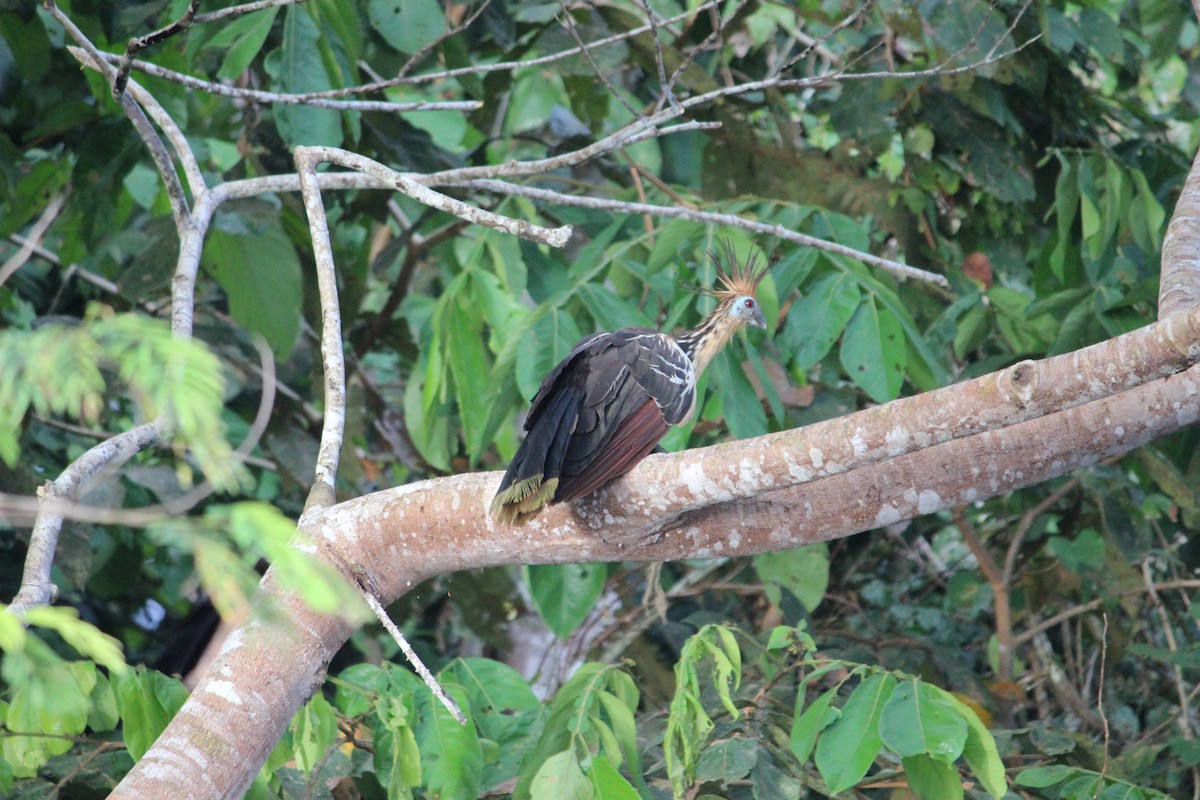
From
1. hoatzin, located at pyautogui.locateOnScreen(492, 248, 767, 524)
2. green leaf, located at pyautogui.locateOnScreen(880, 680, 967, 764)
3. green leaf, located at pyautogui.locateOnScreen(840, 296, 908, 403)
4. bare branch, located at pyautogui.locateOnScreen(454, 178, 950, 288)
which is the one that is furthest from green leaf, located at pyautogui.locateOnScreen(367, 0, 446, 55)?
green leaf, located at pyautogui.locateOnScreen(880, 680, 967, 764)

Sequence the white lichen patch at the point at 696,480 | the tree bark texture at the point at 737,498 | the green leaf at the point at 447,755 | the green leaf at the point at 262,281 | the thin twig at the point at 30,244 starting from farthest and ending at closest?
the thin twig at the point at 30,244, the green leaf at the point at 262,281, the green leaf at the point at 447,755, the white lichen patch at the point at 696,480, the tree bark texture at the point at 737,498

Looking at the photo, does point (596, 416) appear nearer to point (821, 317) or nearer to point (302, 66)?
point (821, 317)

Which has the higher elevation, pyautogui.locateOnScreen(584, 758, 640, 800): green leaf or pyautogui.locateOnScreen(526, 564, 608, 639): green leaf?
pyautogui.locateOnScreen(584, 758, 640, 800): green leaf

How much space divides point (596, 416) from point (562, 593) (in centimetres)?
85

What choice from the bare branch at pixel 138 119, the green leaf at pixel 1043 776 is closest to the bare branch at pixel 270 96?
the bare branch at pixel 138 119

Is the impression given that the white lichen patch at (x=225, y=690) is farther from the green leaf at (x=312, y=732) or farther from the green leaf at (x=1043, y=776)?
the green leaf at (x=1043, y=776)

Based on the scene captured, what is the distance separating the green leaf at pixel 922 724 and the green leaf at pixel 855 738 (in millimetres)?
26

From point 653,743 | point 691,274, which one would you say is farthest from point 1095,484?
point 653,743

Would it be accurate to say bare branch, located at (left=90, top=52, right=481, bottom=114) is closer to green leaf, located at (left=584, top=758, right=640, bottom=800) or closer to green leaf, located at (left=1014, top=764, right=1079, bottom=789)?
green leaf, located at (left=584, top=758, right=640, bottom=800)

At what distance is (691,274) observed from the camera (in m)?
3.23

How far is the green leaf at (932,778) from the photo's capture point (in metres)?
2.13

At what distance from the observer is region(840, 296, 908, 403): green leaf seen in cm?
280

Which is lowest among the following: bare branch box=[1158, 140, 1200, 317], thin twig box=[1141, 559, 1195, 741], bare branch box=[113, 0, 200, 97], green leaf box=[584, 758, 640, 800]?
thin twig box=[1141, 559, 1195, 741]

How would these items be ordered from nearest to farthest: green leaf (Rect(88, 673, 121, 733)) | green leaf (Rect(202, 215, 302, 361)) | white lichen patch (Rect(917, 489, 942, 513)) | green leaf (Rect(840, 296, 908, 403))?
1. white lichen patch (Rect(917, 489, 942, 513))
2. green leaf (Rect(88, 673, 121, 733))
3. green leaf (Rect(840, 296, 908, 403))
4. green leaf (Rect(202, 215, 302, 361))
